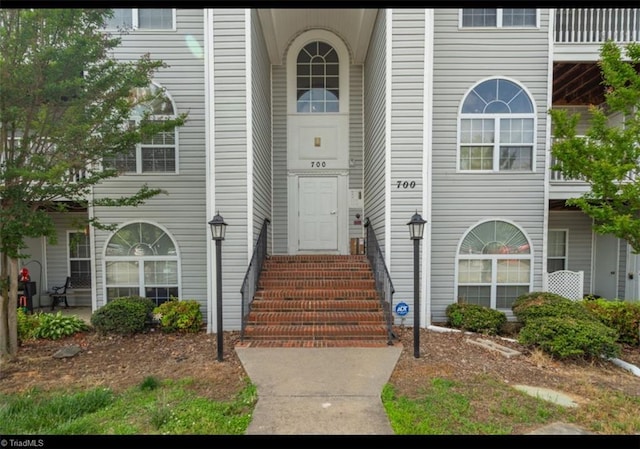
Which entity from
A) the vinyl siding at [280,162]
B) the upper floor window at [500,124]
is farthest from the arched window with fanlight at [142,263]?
the upper floor window at [500,124]

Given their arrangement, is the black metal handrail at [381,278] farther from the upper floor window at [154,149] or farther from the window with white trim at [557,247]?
the window with white trim at [557,247]

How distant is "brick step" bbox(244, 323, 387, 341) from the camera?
16.4ft

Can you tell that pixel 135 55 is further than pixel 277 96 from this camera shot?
No

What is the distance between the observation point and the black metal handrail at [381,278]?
5025mm

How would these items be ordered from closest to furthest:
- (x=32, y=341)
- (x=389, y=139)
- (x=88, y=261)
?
(x=32, y=341)
(x=389, y=139)
(x=88, y=261)

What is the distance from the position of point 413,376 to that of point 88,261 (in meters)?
8.51

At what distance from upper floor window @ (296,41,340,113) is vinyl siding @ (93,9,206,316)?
2456mm

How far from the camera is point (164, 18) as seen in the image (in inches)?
249

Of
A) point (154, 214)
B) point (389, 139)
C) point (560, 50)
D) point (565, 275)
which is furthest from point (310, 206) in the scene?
point (560, 50)

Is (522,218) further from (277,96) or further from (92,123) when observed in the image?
(92,123)

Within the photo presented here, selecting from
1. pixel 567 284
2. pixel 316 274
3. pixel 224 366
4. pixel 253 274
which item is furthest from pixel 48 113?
pixel 567 284

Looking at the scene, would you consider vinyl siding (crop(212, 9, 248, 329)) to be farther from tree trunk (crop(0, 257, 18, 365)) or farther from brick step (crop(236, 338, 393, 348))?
tree trunk (crop(0, 257, 18, 365))

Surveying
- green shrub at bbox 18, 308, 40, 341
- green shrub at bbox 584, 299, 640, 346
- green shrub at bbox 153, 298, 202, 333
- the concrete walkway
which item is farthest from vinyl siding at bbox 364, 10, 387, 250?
green shrub at bbox 18, 308, 40, 341

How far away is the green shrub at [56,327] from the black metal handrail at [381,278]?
541cm
